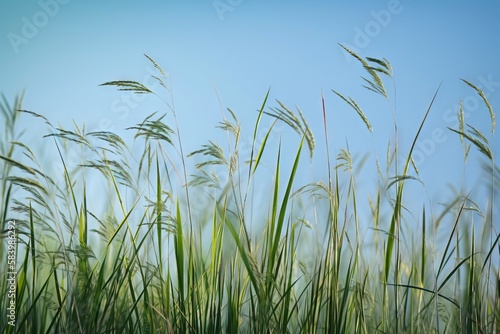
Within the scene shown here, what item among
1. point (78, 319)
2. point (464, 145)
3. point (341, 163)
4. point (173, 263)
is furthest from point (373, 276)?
point (78, 319)

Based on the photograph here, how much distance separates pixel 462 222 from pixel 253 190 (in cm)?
67

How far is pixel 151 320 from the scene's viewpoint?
1.62 meters

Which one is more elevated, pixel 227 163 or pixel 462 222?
pixel 227 163

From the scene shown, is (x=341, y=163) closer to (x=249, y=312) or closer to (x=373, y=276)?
(x=373, y=276)

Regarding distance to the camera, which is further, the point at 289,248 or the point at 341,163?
the point at 341,163

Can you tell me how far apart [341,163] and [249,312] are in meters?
0.55

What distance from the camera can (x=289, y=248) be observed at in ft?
5.52

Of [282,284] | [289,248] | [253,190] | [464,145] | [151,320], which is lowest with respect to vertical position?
[151,320]

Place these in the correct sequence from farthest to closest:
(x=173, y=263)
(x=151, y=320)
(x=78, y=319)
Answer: (x=173, y=263) < (x=151, y=320) < (x=78, y=319)

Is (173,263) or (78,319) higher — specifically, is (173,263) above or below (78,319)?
above

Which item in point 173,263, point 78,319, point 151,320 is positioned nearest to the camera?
point 78,319

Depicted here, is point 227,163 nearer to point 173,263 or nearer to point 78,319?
point 173,263

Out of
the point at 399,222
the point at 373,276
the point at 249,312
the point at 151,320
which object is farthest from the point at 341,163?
the point at 151,320

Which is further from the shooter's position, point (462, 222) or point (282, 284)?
point (462, 222)
